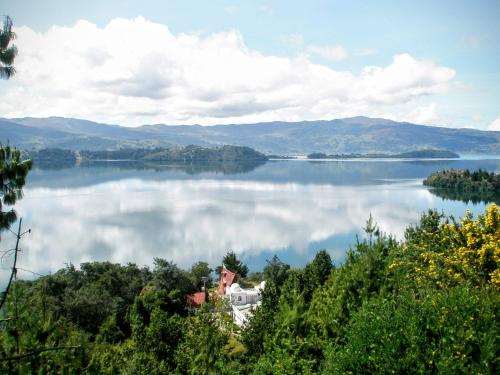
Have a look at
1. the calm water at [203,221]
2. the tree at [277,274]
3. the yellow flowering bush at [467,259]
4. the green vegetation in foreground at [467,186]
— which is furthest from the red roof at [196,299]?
the green vegetation in foreground at [467,186]

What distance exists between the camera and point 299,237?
5038cm

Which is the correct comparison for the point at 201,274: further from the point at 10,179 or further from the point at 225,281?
the point at 10,179

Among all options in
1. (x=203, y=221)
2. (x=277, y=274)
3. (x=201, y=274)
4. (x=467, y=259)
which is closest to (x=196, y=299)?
(x=277, y=274)

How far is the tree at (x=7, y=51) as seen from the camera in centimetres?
632

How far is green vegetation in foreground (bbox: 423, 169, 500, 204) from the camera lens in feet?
256

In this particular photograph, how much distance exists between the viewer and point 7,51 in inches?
252

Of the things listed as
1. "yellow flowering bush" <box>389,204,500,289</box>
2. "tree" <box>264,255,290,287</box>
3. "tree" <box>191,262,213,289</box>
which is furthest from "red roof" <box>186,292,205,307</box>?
"yellow flowering bush" <box>389,204,500,289</box>

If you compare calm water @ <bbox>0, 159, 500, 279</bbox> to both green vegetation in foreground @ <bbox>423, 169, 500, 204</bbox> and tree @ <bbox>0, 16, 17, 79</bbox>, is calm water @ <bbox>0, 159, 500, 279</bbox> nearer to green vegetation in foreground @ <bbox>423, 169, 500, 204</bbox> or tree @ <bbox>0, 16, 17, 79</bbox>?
green vegetation in foreground @ <bbox>423, 169, 500, 204</bbox>

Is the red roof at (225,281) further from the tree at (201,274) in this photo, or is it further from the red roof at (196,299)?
the red roof at (196,299)

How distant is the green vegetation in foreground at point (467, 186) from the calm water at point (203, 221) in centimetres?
443

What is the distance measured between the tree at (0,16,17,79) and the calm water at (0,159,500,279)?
21.8 meters

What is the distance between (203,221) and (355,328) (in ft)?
171

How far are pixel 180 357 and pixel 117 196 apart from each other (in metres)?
76.8

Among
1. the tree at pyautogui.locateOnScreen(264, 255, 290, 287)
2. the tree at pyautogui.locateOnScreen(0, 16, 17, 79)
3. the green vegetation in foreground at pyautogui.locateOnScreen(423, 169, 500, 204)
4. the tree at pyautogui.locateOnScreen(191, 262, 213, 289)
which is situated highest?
the tree at pyautogui.locateOnScreen(0, 16, 17, 79)
